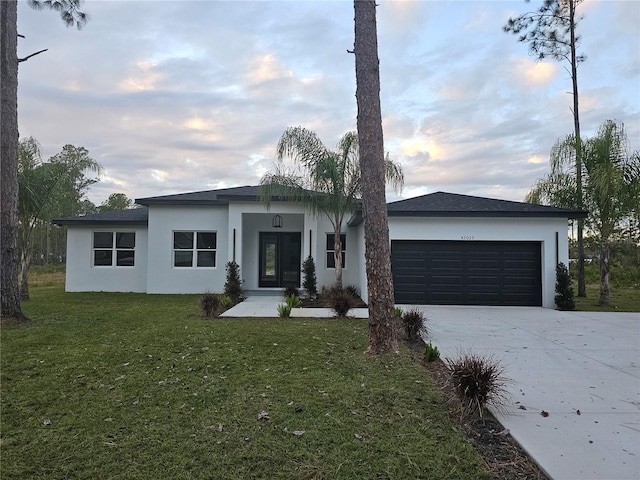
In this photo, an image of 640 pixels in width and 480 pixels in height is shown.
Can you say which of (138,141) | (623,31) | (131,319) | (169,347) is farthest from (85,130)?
(623,31)

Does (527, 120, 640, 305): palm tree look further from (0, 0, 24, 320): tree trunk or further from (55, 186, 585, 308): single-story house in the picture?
(0, 0, 24, 320): tree trunk

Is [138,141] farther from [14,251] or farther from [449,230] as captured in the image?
[449,230]

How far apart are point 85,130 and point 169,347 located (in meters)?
12.5

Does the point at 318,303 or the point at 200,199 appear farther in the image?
the point at 200,199

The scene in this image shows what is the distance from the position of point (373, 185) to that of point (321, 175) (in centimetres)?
629

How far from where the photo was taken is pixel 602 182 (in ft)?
33.9

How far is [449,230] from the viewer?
11039 millimetres

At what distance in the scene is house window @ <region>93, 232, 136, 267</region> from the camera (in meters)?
14.4

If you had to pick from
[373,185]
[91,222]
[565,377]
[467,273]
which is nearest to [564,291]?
[467,273]

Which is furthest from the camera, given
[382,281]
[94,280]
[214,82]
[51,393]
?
[94,280]

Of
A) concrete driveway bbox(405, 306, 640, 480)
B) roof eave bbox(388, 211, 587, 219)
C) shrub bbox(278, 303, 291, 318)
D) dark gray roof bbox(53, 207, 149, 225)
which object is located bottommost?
concrete driveway bbox(405, 306, 640, 480)

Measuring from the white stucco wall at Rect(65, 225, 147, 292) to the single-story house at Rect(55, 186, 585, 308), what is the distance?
0.04 meters

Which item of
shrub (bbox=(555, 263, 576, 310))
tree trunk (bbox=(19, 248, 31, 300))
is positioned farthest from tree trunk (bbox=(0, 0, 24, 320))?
shrub (bbox=(555, 263, 576, 310))

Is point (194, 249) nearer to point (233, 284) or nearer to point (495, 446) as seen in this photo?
point (233, 284)
